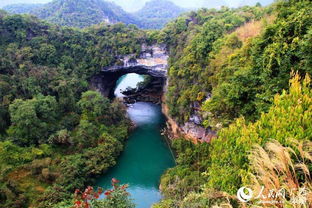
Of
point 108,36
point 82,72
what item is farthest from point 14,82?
point 108,36

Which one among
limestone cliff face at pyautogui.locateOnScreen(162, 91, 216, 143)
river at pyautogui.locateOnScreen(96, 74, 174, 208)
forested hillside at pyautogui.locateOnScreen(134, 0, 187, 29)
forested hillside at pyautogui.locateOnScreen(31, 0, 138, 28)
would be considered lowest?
river at pyautogui.locateOnScreen(96, 74, 174, 208)

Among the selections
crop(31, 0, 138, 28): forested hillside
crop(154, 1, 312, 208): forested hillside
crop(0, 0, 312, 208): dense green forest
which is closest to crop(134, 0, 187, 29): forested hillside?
crop(31, 0, 138, 28): forested hillside

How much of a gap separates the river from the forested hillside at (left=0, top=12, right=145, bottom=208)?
63 cm

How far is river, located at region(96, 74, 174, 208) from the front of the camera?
10.2m

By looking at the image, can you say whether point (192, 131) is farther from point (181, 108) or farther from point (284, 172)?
point (284, 172)

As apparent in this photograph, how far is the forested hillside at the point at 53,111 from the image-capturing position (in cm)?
944

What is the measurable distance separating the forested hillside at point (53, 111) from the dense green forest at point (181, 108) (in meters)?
0.06

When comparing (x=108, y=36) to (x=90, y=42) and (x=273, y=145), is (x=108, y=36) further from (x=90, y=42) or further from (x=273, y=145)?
(x=273, y=145)

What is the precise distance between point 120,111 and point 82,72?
4.34 m

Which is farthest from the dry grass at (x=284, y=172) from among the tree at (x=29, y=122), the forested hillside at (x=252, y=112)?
the tree at (x=29, y=122)

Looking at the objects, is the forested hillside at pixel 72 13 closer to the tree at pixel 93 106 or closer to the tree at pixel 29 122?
the tree at pixel 93 106

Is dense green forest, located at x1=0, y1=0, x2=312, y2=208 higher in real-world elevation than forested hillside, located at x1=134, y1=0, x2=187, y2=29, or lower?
lower

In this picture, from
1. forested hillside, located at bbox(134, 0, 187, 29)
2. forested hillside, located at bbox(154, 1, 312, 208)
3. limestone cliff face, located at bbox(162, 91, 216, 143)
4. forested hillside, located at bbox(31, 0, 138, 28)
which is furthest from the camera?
forested hillside, located at bbox(134, 0, 187, 29)

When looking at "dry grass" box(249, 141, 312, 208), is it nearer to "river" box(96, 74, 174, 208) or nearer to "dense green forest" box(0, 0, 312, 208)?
"dense green forest" box(0, 0, 312, 208)
